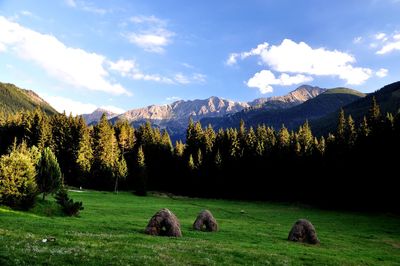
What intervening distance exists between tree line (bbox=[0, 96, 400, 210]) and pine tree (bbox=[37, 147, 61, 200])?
48.4 m

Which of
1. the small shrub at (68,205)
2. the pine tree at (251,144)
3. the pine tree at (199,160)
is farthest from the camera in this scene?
the pine tree at (199,160)

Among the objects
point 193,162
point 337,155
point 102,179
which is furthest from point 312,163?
point 102,179

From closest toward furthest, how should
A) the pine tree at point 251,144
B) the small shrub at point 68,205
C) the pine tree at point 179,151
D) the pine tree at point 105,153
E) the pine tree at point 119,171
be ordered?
the small shrub at point 68,205
the pine tree at point 119,171
the pine tree at point 105,153
the pine tree at point 251,144
the pine tree at point 179,151

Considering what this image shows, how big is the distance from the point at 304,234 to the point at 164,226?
50.3ft

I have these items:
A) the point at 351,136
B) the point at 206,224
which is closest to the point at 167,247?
the point at 206,224

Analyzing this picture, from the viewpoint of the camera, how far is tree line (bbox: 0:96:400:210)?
86375mm

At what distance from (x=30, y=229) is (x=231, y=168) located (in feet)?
303

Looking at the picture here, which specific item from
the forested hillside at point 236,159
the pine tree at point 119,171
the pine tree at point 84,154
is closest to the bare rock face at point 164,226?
the forested hillside at point 236,159

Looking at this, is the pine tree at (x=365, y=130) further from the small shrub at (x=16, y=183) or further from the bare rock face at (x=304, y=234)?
the small shrub at (x=16, y=183)

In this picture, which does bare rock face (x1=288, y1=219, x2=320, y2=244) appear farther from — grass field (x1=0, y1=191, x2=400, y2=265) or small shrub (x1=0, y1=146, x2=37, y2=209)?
small shrub (x1=0, y1=146, x2=37, y2=209)

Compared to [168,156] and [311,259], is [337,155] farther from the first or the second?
[311,259]

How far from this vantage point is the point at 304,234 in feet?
124

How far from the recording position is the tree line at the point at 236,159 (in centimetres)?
8638

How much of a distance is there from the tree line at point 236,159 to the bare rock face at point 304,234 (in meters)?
52.0
